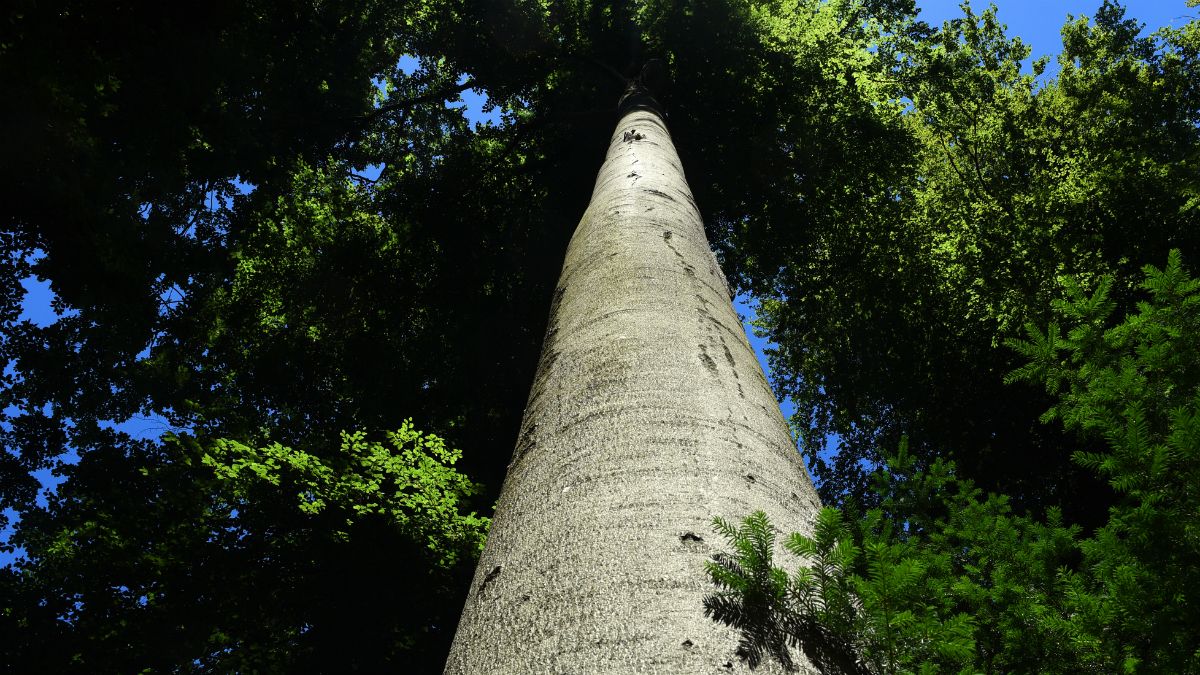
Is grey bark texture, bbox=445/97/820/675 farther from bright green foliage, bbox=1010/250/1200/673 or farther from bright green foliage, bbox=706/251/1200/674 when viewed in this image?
bright green foliage, bbox=1010/250/1200/673

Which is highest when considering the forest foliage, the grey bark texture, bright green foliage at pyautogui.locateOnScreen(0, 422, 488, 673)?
the forest foliage

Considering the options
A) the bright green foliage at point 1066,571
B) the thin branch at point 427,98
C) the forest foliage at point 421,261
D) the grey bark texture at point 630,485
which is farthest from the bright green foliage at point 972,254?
the grey bark texture at point 630,485

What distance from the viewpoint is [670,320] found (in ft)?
7.00

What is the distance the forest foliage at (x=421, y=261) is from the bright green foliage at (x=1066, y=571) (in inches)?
90.7

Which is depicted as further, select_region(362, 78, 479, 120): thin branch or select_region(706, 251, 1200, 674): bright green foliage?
select_region(362, 78, 479, 120): thin branch

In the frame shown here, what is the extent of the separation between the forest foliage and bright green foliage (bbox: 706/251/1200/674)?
230cm

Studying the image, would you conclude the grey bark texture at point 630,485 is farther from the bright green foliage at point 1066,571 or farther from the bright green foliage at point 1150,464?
the bright green foliage at point 1150,464

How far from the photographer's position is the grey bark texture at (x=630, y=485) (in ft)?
3.61

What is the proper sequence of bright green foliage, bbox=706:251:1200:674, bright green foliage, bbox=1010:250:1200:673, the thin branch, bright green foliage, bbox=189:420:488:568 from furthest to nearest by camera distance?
the thin branch
bright green foliage, bbox=189:420:488:568
bright green foliage, bbox=1010:250:1200:673
bright green foliage, bbox=706:251:1200:674

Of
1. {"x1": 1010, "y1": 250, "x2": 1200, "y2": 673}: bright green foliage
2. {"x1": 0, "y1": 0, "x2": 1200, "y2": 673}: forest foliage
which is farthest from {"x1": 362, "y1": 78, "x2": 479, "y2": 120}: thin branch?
{"x1": 1010, "y1": 250, "x2": 1200, "y2": 673}: bright green foliage

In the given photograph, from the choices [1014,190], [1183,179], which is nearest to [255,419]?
[1014,190]

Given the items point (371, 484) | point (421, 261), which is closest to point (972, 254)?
point (421, 261)

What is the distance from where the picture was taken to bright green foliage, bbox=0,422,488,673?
6.64 m

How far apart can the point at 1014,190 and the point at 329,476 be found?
11496mm
